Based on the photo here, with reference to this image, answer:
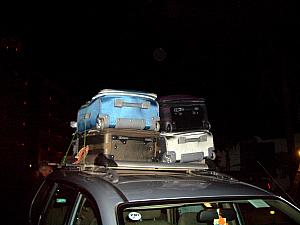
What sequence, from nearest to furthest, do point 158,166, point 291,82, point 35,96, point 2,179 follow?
point 158,166 < point 2,179 < point 35,96 < point 291,82

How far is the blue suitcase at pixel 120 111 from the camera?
199 inches

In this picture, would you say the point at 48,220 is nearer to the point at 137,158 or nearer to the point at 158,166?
the point at 158,166

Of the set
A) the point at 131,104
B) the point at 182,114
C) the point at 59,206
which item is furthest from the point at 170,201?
the point at 182,114

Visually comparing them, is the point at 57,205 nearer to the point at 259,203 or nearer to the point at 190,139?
the point at 259,203

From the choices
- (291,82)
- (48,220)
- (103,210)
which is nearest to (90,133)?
(48,220)

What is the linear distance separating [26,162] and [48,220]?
1256 cm

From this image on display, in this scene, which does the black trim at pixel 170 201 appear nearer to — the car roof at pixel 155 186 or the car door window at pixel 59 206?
the car roof at pixel 155 186

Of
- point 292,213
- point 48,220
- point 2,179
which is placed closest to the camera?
point 292,213

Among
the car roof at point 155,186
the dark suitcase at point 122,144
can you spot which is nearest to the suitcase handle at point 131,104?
the dark suitcase at point 122,144

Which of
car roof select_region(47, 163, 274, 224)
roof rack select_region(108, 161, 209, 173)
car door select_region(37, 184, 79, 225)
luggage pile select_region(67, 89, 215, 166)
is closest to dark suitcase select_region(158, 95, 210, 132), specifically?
luggage pile select_region(67, 89, 215, 166)

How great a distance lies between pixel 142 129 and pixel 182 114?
71 centimetres

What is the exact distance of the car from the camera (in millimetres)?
3045

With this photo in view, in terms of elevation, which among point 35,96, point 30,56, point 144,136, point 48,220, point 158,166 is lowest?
point 48,220

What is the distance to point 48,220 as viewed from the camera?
421 cm
